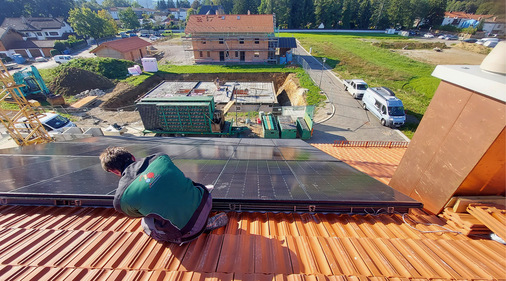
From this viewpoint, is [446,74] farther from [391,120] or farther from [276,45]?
[276,45]

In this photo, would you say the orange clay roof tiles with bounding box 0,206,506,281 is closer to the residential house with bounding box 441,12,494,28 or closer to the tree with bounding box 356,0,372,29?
the tree with bounding box 356,0,372,29

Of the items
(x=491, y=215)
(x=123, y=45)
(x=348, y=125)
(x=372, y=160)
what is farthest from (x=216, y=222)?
(x=123, y=45)

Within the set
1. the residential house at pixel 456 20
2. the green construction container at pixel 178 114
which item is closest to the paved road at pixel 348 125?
the green construction container at pixel 178 114

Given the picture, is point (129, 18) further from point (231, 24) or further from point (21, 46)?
point (231, 24)

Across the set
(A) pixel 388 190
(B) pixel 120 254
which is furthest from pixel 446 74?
(B) pixel 120 254

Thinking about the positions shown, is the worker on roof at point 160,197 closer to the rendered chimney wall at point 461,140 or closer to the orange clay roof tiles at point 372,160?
the rendered chimney wall at point 461,140

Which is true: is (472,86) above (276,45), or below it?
above
